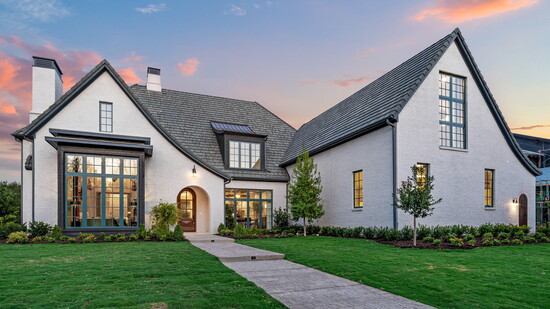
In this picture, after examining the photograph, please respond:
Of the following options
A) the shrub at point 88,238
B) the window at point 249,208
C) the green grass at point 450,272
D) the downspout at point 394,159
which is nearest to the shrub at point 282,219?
the window at point 249,208

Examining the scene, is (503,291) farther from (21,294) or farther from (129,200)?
(129,200)

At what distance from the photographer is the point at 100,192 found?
15641 millimetres

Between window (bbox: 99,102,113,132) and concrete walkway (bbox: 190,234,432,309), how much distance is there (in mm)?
10975

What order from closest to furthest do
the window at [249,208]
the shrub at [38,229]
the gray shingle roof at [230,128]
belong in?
the shrub at [38,229], the window at [249,208], the gray shingle roof at [230,128]

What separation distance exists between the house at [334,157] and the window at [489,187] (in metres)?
0.05

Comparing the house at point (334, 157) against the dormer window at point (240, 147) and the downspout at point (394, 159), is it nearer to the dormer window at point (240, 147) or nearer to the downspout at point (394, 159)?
the downspout at point (394, 159)

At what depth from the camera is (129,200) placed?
1631cm

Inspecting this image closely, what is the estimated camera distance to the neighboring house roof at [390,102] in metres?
15.7

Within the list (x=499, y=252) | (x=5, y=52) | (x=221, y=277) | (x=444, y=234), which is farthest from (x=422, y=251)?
(x=5, y=52)

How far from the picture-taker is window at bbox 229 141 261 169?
71.5 ft

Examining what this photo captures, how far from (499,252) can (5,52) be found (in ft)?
69.8

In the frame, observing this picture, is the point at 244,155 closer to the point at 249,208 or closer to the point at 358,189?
the point at 249,208

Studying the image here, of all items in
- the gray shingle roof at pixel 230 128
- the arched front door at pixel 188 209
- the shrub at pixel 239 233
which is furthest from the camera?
the gray shingle roof at pixel 230 128

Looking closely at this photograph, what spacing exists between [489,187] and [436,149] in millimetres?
4024
